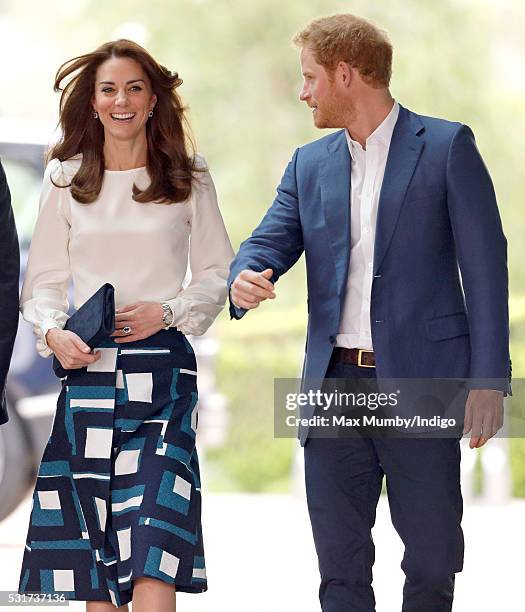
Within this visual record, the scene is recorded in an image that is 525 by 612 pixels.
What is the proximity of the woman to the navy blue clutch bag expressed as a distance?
0.03m

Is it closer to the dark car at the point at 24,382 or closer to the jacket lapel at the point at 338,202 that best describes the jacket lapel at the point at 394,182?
the jacket lapel at the point at 338,202

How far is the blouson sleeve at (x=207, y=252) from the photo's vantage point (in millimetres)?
3516

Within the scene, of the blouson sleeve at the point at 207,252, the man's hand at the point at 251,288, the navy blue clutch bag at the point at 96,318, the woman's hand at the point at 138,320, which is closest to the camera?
the man's hand at the point at 251,288

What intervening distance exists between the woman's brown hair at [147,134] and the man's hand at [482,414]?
2.92 ft

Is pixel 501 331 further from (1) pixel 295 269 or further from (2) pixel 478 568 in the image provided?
(1) pixel 295 269

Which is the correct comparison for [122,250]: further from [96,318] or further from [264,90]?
[264,90]

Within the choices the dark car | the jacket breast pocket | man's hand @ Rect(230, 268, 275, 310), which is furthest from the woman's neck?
the dark car

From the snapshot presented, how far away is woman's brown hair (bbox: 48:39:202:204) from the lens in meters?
3.49

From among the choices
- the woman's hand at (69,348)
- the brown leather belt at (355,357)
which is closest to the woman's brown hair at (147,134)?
the woman's hand at (69,348)

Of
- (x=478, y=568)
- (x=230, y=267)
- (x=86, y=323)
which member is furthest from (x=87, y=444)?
(x=478, y=568)

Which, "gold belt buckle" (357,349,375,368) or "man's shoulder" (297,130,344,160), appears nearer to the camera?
"gold belt buckle" (357,349,375,368)

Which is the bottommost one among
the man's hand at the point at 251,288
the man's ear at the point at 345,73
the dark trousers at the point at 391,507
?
the dark trousers at the point at 391,507

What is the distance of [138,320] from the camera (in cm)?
341

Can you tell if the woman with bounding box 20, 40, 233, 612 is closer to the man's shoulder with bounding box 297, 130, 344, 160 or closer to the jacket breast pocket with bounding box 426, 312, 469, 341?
the man's shoulder with bounding box 297, 130, 344, 160
